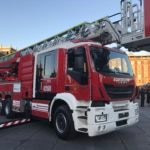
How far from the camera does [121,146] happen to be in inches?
297

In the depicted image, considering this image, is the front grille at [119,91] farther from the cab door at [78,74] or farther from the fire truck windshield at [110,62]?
the cab door at [78,74]

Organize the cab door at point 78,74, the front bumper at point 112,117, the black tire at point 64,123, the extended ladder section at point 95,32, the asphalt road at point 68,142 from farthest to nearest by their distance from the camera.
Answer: the extended ladder section at point 95,32 < the black tire at point 64,123 < the cab door at point 78,74 < the asphalt road at point 68,142 < the front bumper at point 112,117

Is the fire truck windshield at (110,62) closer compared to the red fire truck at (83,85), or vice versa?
the red fire truck at (83,85)

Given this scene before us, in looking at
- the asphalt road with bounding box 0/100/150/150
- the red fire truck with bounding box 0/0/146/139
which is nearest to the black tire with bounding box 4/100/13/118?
the red fire truck with bounding box 0/0/146/139

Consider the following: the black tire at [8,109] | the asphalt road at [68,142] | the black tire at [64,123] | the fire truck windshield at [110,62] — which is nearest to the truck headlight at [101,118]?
the asphalt road at [68,142]

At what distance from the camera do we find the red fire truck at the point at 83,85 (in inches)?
296

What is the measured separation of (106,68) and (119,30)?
6.61ft

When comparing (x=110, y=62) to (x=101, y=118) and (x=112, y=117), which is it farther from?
(x=101, y=118)

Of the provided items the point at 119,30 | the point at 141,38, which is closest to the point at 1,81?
the point at 119,30

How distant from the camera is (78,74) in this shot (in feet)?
25.8

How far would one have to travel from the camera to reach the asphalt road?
7.45m

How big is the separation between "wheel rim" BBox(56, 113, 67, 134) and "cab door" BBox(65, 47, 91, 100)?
76cm

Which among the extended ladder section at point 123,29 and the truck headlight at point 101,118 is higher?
the extended ladder section at point 123,29

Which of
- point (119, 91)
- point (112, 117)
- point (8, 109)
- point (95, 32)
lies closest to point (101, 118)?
point (112, 117)
